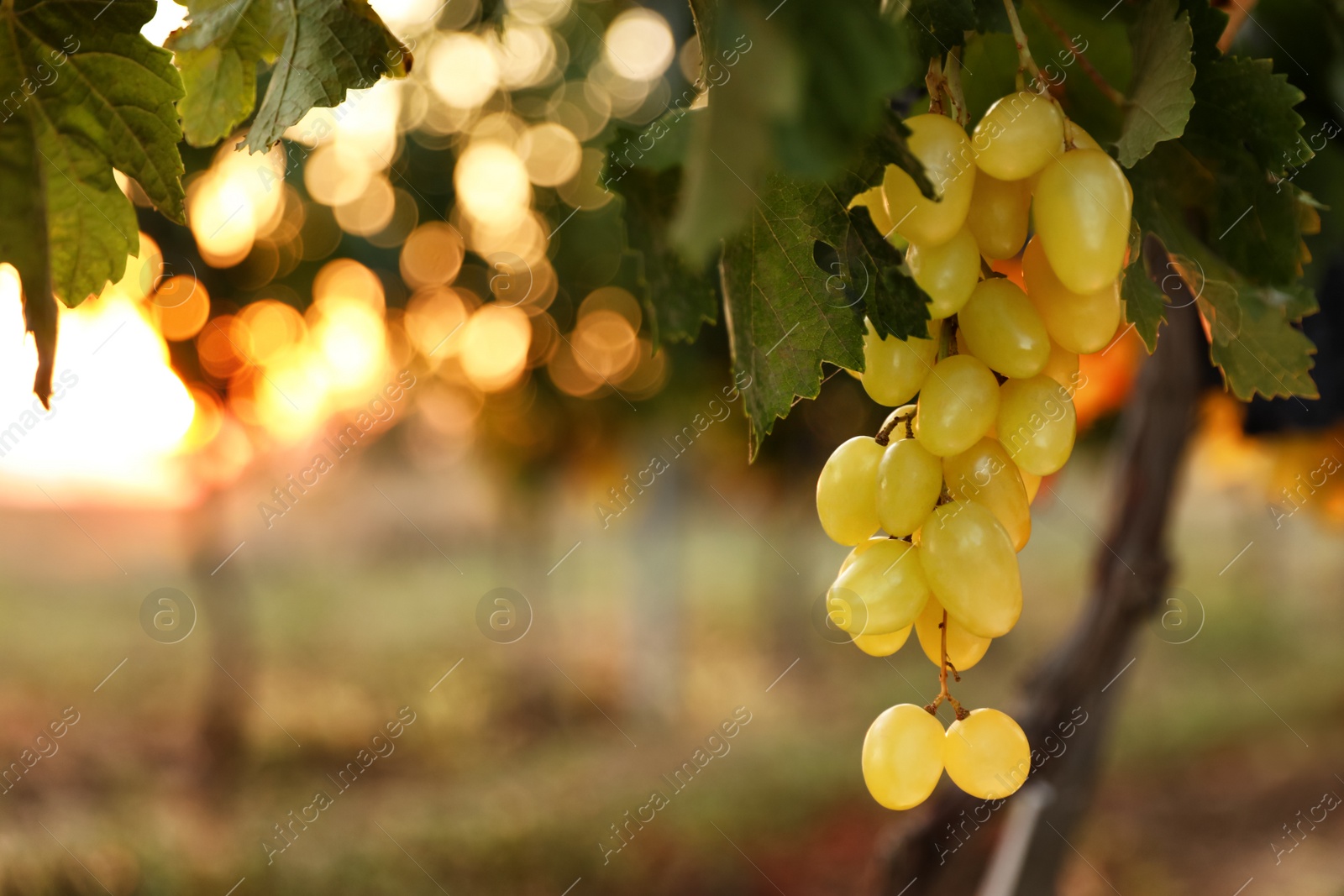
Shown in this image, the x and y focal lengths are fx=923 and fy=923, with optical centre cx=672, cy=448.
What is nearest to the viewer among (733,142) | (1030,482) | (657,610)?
(733,142)

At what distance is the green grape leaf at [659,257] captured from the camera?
0.32 meters

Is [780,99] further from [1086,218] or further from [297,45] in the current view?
[297,45]

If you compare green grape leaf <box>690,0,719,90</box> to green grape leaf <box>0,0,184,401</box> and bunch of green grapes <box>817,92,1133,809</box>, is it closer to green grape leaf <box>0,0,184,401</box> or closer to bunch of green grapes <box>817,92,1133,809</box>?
bunch of green grapes <box>817,92,1133,809</box>

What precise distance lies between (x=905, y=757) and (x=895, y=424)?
0.14m

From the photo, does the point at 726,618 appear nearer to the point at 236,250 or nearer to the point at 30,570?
the point at 30,570

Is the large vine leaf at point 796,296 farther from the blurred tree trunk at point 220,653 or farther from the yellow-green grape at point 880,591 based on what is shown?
the blurred tree trunk at point 220,653

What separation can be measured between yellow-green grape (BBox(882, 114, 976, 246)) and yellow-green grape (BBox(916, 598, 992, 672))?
15cm

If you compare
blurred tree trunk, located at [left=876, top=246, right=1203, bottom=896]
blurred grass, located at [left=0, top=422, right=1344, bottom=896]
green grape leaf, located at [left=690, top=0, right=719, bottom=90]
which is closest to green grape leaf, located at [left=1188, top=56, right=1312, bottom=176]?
green grape leaf, located at [left=690, top=0, right=719, bottom=90]

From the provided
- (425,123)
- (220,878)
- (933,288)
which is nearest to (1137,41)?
(933,288)

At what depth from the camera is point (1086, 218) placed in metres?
0.31

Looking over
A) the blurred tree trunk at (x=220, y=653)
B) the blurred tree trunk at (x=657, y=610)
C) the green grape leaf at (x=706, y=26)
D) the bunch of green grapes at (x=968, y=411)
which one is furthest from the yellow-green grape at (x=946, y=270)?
the blurred tree trunk at (x=657, y=610)

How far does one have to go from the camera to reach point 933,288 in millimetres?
342

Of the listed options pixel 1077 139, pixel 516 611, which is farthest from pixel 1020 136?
pixel 516 611

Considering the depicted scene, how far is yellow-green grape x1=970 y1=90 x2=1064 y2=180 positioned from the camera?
32cm
